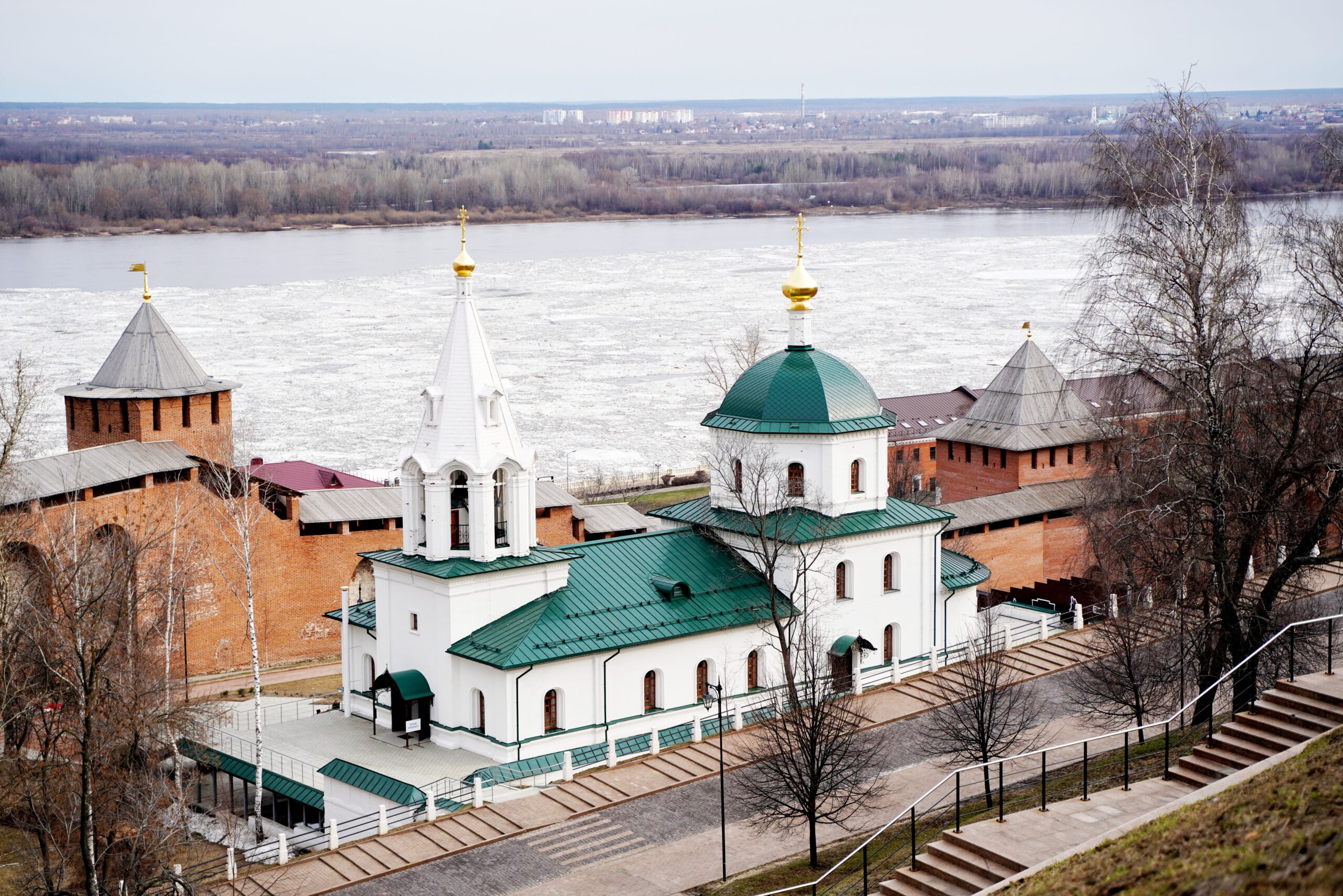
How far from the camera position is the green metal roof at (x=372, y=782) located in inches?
770

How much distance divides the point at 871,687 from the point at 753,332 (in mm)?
18697

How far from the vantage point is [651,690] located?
22.2 meters

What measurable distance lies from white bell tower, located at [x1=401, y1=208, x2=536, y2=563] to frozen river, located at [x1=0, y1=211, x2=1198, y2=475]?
8.54m

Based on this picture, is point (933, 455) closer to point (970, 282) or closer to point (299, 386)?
point (299, 386)

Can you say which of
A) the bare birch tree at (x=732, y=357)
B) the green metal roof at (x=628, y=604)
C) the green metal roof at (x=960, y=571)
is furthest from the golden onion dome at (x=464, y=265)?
the bare birch tree at (x=732, y=357)

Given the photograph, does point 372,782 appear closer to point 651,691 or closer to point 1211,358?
point 651,691

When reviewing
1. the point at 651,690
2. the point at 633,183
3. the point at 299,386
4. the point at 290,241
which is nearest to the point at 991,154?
the point at 633,183

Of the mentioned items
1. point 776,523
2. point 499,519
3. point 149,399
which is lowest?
point 776,523

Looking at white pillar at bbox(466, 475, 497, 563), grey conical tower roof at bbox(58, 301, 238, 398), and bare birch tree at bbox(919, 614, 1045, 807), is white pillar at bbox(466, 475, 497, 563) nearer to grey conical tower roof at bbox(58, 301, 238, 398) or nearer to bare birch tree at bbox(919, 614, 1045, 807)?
bare birch tree at bbox(919, 614, 1045, 807)

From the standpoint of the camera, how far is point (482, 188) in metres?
136

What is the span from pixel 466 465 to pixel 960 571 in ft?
30.3

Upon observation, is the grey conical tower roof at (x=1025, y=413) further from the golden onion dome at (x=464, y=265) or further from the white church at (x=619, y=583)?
the golden onion dome at (x=464, y=265)

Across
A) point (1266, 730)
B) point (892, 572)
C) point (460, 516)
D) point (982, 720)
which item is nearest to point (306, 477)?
point (460, 516)

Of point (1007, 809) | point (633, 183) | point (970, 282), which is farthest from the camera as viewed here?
point (633, 183)
